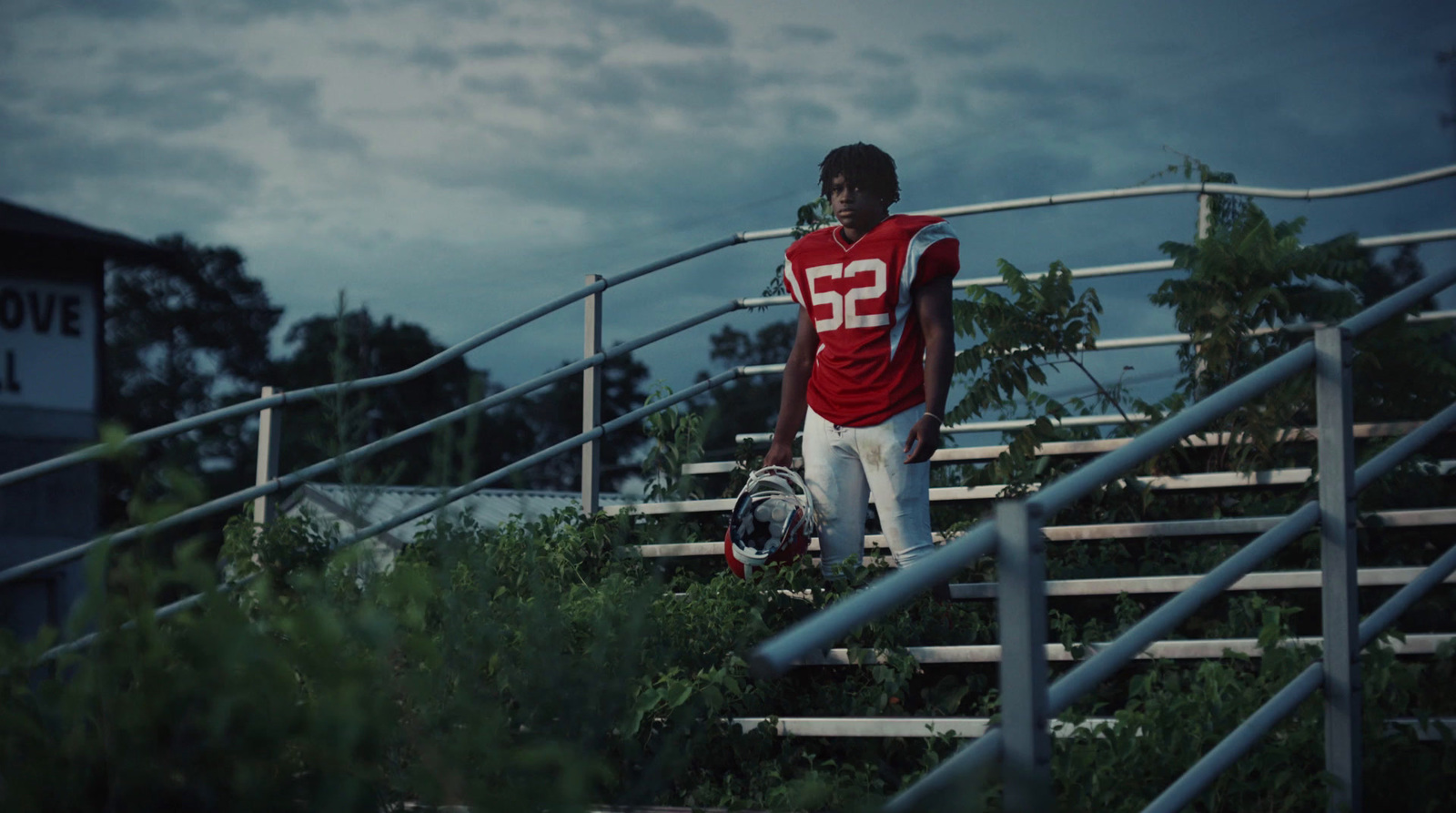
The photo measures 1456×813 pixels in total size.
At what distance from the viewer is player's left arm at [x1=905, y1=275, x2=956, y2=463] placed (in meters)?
4.25

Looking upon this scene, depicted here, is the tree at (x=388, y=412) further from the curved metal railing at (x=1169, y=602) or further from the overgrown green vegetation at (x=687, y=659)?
the curved metal railing at (x=1169, y=602)

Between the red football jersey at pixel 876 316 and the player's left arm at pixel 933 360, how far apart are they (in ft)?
0.14

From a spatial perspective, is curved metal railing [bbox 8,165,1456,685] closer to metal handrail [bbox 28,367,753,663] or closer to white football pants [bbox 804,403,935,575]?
metal handrail [bbox 28,367,753,663]

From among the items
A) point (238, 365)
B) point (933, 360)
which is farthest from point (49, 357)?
point (238, 365)

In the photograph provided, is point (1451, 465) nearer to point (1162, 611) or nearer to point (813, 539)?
Answer: point (813, 539)

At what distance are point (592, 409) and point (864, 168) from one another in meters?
2.07

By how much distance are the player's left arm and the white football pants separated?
0.09 meters

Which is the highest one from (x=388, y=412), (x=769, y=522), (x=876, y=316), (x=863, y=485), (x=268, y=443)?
(x=388, y=412)

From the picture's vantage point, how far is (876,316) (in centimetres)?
449

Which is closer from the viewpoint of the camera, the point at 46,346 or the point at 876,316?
the point at 876,316

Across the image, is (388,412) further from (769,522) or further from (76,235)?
(769,522)

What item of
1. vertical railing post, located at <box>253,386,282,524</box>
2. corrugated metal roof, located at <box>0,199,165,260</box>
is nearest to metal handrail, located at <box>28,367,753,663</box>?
vertical railing post, located at <box>253,386,282,524</box>

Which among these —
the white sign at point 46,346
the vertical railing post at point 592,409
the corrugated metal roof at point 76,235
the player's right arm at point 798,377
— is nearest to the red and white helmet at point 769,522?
the player's right arm at point 798,377

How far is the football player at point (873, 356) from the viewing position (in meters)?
4.37
